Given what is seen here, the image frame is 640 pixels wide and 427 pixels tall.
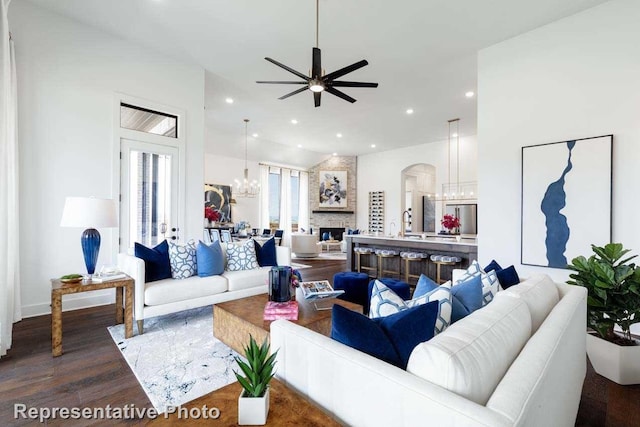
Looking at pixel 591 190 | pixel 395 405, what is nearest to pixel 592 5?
pixel 591 190

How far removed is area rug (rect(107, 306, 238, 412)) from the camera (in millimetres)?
2021

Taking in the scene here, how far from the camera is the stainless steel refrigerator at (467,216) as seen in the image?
27.9ft

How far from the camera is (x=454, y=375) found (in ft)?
2.63

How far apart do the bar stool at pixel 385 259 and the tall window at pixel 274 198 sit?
5.47 metres

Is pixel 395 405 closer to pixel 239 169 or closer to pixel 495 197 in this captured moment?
pixel 495 197

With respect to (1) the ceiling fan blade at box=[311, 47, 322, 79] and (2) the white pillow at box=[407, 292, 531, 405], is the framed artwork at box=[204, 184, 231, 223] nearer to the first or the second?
(1) the ceiling fan blade at box=[311, 47, 322, 79]

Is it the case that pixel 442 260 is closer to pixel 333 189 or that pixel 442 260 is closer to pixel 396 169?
pixel 396 169

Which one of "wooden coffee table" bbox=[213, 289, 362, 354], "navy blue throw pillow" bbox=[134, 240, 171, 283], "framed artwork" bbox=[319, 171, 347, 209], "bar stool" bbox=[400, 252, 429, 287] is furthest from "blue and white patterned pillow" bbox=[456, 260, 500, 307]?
"framed artwork" bbox=[319, 171, 347, 209]

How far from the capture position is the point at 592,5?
3277mm

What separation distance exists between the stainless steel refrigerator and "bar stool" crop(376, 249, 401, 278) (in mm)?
3920

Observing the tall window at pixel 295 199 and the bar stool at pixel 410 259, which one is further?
the tall window at pixel 295 199

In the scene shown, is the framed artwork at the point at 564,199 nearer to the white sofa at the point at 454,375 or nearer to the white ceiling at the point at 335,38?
the white ceiling at the point at 335,38

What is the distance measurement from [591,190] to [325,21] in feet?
12.0

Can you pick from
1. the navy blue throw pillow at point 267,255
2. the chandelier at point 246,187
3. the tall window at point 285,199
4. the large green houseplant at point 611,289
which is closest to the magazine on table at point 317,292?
the navy blue throw pillow at point 267,255
